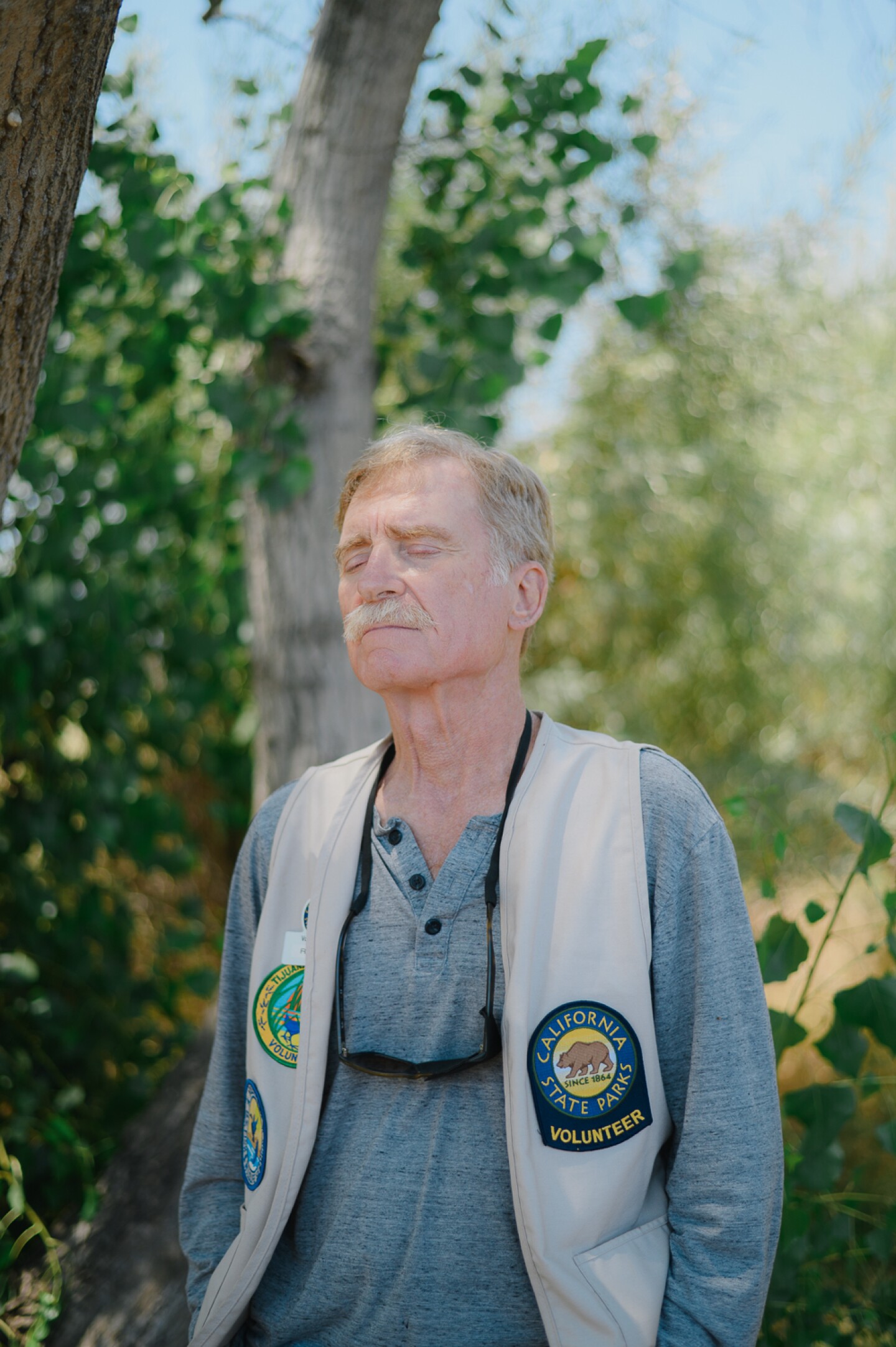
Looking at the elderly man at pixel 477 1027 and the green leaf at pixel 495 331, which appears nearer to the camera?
the elderly man at pixel 477 1027

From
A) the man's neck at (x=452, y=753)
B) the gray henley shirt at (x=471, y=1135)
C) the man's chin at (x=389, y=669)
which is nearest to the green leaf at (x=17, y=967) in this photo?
the gray henley shirt at (x=471, y=1135)

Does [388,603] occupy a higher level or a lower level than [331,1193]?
higher

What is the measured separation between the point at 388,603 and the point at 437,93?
1729 mm

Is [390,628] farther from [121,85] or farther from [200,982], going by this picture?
[200,982]

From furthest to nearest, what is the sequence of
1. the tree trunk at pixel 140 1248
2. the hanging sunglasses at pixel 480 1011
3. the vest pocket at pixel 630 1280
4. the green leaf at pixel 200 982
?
the green leaf at pixel 200 982 → the tree trunk at pixel 140 1248 → the hanging sunglasses at pixel 480 1011 → the vest pocket at pixel 630 1280

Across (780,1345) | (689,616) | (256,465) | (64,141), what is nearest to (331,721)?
(256,465)

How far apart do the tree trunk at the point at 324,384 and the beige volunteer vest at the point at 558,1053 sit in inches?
38.4

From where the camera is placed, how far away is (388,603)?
1.41 meters

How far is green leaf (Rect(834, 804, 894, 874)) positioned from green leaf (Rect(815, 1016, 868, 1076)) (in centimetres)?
33

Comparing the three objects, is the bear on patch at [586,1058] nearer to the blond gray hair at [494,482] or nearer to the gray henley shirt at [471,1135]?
the gray henley shirt at [471,1135]

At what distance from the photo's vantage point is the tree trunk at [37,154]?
46.1 inches

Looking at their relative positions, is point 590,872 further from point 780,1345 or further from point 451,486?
point 780,1345

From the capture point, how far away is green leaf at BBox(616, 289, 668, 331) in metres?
2.38

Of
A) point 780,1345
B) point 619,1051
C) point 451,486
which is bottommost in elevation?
point 780,1345
